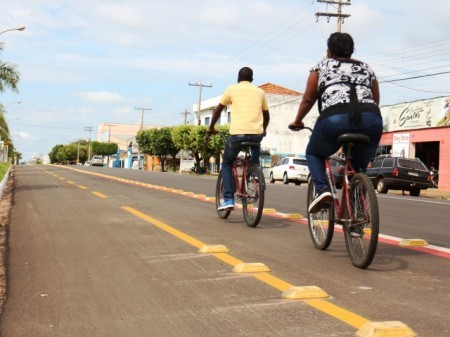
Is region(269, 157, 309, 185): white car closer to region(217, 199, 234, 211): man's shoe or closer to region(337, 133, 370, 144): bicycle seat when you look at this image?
region(217, 199, 234, 211): man's shoe

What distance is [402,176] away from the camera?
21688mm

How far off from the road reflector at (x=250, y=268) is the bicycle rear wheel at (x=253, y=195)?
8.02 ft

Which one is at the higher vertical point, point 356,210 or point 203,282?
point 356,210

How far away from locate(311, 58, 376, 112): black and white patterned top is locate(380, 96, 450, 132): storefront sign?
27263 mm

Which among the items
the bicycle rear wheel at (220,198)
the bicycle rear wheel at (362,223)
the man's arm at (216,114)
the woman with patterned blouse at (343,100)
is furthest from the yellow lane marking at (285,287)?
the man's arm at (216,114)

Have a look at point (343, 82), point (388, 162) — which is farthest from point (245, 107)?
point (388, 162)

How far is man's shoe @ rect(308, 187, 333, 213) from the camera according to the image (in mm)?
5105

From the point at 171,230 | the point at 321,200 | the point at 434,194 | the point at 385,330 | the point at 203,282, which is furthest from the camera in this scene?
the point at 434,194

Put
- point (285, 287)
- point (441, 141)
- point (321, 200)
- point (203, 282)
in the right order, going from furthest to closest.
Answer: point (441, 141) < point (321, 200) < point (203, 282) < point (285, 287)

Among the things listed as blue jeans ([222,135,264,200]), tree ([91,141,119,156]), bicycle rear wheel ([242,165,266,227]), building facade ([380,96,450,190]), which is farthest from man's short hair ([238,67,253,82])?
tree ([91,141,119,156])

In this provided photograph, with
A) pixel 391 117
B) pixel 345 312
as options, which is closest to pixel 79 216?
pixel 345 312

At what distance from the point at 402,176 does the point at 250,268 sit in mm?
18387

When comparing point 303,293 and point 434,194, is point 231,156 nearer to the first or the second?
point 303,293

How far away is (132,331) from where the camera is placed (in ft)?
10.4
